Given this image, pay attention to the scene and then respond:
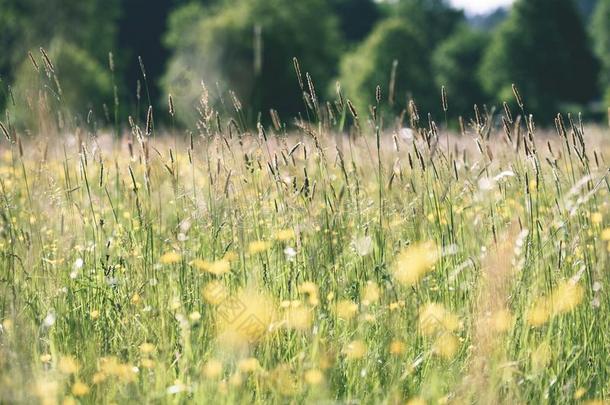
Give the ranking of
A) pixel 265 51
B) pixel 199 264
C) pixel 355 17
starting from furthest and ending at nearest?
1. pixel 355 17
2. pixel 265 51
3. pixel 199 264

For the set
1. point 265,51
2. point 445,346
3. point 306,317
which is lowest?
point 445,346

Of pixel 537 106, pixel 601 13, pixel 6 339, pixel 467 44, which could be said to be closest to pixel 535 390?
pixel 6 339

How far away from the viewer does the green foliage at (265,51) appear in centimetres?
2506

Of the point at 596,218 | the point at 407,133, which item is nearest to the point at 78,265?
the point at 407,133

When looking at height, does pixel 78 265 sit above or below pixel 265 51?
below

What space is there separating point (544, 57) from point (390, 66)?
10.0m

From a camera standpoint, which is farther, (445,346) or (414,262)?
(414,262)

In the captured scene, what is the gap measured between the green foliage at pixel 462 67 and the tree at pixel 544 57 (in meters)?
5.48

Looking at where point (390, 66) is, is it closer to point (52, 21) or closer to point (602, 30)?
point (52, 21)

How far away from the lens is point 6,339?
213cm

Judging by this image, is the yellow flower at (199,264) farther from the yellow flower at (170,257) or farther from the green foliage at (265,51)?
the green foliage at (265,51)

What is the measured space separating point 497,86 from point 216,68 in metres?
16.2

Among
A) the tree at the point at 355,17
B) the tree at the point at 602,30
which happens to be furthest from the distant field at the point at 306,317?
the tree at the point at 355,17

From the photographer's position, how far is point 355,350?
84.5 inches
